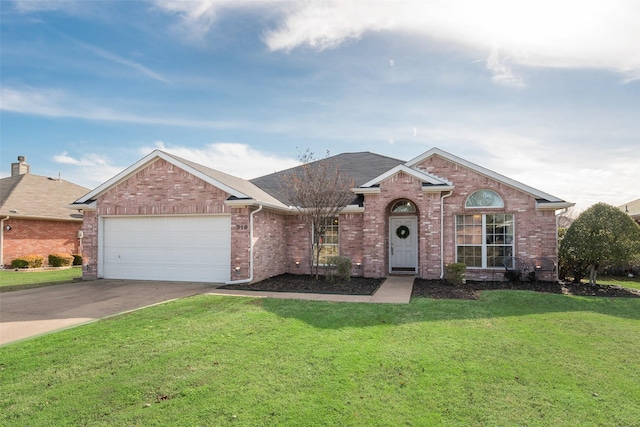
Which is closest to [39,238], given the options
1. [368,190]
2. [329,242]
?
[329,242]

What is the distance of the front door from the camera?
14.9 meters

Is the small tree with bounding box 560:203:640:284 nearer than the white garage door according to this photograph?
Yes

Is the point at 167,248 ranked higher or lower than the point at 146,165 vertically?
lower

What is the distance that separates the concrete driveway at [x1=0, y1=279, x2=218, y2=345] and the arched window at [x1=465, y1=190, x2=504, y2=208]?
10.1 meters

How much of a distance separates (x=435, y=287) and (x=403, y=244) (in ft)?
12.9

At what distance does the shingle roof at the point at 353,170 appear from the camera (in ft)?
52.3

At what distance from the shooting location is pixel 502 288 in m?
11.5

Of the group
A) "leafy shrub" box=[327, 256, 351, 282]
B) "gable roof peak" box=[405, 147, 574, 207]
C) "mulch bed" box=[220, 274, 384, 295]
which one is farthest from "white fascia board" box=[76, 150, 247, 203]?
"gable roof peak" box=[405, 147, 574, 207]

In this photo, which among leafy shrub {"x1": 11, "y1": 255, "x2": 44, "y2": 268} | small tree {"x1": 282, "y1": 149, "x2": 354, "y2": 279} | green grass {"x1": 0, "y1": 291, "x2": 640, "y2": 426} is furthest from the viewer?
leafy shrub {"x1": 11, "y1": 255, "x2": 44, "y2": 268}

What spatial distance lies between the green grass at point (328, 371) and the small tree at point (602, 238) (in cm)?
407

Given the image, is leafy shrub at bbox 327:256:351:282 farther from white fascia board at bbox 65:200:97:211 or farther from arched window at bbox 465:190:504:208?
white fascia board at bbox 65:200:97:211

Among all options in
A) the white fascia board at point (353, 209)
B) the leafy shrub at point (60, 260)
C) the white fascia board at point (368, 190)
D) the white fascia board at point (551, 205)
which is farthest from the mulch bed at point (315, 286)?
the leafy shrub at point (60, 260)

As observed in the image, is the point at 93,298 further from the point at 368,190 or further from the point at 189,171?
the point at 368,190

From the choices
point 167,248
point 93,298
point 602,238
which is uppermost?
point 602,238
